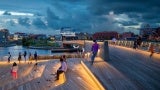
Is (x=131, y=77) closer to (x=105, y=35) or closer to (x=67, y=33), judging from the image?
(x=105, y=35)

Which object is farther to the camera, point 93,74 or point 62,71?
point 62,71

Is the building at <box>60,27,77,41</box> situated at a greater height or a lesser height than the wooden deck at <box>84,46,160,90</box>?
lesser

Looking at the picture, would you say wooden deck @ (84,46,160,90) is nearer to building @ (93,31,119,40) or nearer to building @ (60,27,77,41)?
building @ (93,31,119,40)

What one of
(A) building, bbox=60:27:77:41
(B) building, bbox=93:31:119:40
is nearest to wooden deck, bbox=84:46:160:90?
(B) building, bbox=93:31:119:40

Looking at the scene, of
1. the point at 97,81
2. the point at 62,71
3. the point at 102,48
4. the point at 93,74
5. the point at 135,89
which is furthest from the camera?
the point at 102,48

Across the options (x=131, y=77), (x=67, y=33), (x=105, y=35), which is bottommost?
(x=67, y=33)

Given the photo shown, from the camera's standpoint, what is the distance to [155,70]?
1828 centimetres

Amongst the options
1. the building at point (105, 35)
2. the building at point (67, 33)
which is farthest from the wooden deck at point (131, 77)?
the building at point (67, 33)

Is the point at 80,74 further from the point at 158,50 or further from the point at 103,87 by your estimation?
the point at 158,50

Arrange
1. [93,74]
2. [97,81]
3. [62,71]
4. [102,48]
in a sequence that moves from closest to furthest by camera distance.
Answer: [97,81] → [93,74] → [62,71] → [102,48]

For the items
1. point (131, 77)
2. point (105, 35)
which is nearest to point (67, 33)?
point (105, 35)

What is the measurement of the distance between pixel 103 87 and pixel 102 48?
12981 mm

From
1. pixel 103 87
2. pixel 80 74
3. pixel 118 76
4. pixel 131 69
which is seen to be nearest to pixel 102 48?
pixel 80 74

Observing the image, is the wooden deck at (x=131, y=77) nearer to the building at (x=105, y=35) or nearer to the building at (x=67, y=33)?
the building at (x=105, y=35)
